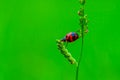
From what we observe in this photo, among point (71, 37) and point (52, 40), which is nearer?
point (71, 37)

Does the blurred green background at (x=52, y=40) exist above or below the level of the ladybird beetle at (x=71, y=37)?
below

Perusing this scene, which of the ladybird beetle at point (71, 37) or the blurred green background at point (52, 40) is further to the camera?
the blurred green background at point (52, 40)

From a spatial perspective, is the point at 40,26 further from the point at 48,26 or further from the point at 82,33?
the point at 82,33

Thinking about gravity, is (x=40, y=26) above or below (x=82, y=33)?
below

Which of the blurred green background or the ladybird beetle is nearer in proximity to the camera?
the ladybird beetle

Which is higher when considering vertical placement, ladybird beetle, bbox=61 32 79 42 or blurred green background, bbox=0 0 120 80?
ladybird beetle, bbox=61 32 79 42

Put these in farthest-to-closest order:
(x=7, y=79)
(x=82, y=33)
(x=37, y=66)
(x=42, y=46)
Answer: (x=42, y=46), (x=37, y=66), (x=7, y=79), (x=82, y=33)

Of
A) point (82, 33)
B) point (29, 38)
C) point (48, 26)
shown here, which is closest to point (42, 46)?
point (29, 38)

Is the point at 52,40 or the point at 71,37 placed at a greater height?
the point at 71,37
